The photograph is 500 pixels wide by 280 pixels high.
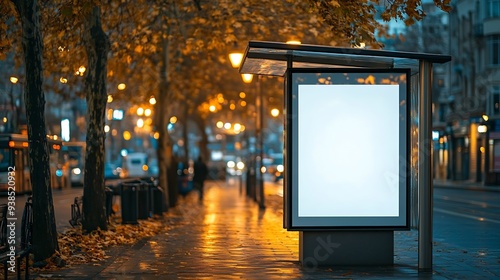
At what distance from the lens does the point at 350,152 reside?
14109mm

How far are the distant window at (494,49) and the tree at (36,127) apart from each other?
5436 centimetres

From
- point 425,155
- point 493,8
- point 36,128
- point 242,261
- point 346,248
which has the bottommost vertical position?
point 242,261

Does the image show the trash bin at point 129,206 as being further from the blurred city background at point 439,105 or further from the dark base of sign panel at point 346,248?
the blurred city background at point 439,105

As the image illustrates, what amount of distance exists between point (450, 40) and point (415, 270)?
60.5 metres

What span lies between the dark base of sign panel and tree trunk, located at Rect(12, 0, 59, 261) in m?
3.82

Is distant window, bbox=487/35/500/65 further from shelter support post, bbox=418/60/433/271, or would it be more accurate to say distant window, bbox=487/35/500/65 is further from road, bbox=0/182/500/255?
shelter support post, bbox=418/60/433/271

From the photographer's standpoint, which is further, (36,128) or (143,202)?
(143,202)

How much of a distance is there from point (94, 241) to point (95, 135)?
270 centimetres

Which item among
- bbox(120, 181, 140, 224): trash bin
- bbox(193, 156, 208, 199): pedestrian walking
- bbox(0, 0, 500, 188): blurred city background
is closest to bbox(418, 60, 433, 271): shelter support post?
bbox(120, 181, 140, 224): trash bin

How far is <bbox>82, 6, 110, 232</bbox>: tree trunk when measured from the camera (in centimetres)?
2016

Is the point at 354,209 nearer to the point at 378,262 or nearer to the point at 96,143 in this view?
the point at 378,262

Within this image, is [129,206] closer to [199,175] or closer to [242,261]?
[242,261]

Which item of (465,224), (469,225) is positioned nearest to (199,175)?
(465,224)

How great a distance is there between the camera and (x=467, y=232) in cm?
2181
